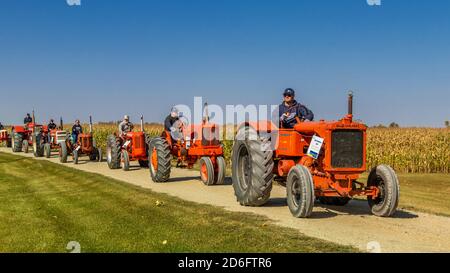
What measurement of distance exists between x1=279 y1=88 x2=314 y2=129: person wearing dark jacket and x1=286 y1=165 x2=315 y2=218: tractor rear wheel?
1701 mm

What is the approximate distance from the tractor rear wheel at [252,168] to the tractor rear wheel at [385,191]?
1951mm

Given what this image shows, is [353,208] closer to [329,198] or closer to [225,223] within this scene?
[329,198]

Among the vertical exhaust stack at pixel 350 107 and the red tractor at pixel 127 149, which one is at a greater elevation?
the vertical exhaust stack at pixel 350 107

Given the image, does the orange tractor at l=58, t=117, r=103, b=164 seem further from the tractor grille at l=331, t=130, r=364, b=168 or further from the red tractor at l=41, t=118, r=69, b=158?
the tractor grille at l=331, t=130, r=364, b=168

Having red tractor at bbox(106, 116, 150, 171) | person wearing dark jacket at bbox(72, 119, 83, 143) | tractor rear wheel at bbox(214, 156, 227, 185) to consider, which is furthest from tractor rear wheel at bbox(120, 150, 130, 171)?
person wearing dark jacket at bbox(72, 119, 83, 143)

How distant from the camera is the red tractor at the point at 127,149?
18.2 m

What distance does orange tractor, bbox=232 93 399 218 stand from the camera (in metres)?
8.40

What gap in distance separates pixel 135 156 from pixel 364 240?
12626 mm

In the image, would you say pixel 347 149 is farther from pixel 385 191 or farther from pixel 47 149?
pixel 47 149

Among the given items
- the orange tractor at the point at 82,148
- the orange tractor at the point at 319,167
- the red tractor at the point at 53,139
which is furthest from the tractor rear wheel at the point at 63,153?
the orange tractor at the point at 319,167

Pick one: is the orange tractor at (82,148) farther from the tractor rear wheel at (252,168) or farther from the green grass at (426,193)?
the tractor rear wheel at (252,168)

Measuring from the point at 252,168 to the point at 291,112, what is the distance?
1.52 metres

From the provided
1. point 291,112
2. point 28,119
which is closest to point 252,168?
point 291,112
